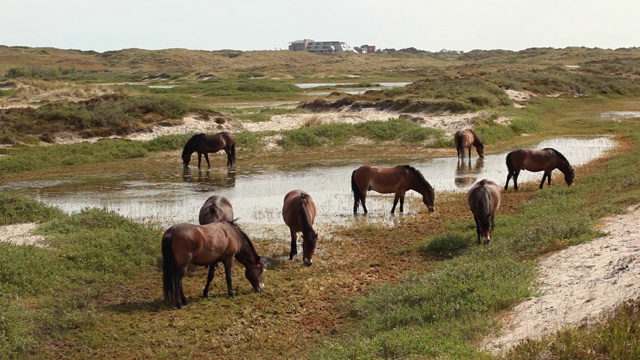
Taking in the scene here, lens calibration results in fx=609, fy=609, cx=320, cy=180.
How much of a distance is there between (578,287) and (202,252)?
6099 mm

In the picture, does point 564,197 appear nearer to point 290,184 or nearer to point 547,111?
point 290,184

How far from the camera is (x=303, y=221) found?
13.2 meters

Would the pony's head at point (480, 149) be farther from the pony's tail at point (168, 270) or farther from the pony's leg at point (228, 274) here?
the pony's tail at point (168, 270)

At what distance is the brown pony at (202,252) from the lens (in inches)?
408

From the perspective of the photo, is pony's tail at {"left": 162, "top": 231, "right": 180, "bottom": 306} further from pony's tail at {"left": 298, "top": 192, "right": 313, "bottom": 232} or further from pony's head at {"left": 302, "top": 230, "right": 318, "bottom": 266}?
pony's tail at {"left": 298, "top": 192, "right": 313, "bottom": 232}

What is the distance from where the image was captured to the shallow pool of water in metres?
18.4

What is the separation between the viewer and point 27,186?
76.3 feet

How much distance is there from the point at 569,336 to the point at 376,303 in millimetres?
4185

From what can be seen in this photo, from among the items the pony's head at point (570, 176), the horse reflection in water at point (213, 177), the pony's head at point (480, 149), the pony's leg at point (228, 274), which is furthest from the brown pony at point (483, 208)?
the pony's head at point (480, 149)

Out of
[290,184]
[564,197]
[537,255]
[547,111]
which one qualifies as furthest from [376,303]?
[547,111]

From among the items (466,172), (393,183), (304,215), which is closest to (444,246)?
Answer: (304,215)

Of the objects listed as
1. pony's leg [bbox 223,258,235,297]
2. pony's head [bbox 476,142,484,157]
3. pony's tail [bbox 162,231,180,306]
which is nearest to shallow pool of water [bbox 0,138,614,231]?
pony's head [bbox 476,142,484,157]

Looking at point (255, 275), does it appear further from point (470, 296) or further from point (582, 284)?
point (582, 284)

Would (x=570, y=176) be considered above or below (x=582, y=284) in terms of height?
above
